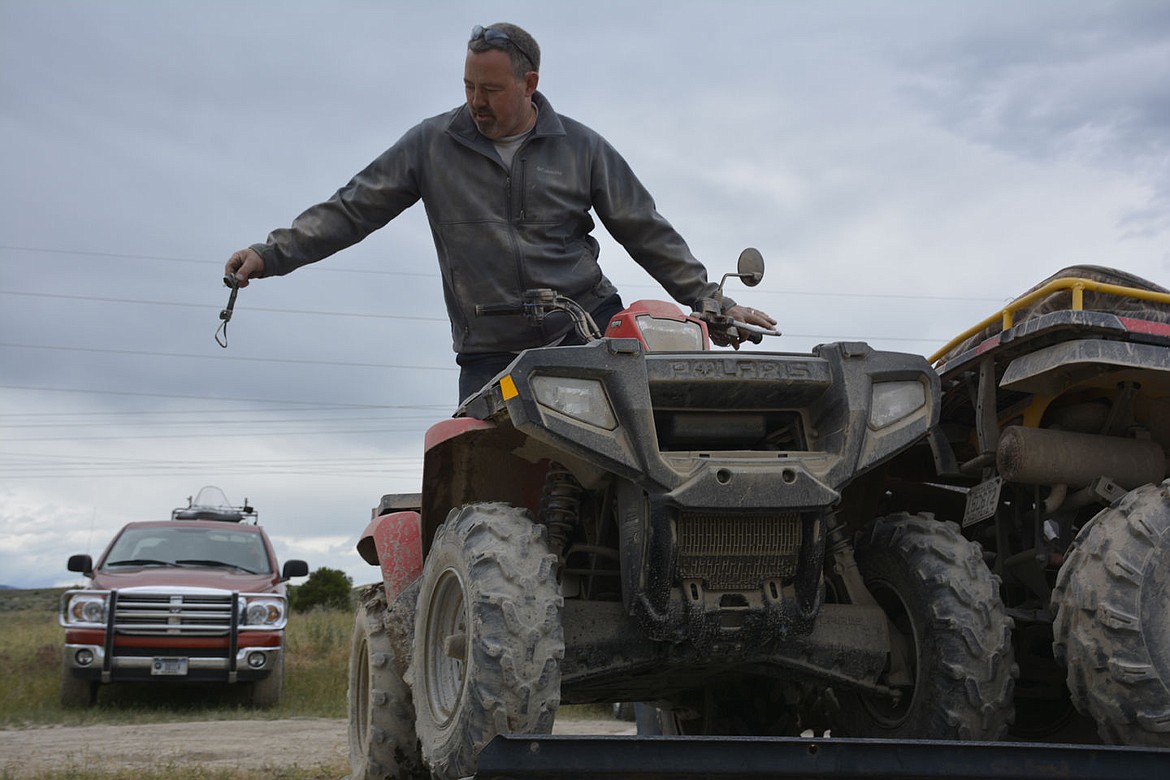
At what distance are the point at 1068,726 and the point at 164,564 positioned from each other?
11.4 m

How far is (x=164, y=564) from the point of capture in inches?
550

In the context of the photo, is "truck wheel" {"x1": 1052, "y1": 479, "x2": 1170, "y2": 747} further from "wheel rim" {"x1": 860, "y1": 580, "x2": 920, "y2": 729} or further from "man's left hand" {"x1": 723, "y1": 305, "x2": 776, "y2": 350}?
"man's left hand" {"x1": 723, "y1": 305, "x2": 776, "y2": 350}

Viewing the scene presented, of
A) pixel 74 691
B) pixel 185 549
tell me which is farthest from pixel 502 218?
pixel 185 549

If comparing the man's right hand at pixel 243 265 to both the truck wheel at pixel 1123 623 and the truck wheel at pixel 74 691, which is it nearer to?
the truck wheel at pixel 1123 623

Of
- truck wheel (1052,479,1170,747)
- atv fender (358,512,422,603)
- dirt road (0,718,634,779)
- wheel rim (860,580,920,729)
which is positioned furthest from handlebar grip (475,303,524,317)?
dirt road (0,718,634,779)

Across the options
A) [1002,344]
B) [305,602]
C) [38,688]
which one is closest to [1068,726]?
[1002,344]

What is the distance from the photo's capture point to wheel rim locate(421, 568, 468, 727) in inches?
138

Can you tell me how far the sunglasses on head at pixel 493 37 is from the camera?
15.4 ft

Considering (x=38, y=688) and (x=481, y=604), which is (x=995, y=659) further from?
(x=38, y=688)

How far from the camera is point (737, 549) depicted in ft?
10.9

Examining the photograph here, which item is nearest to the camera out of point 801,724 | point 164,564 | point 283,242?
point 801,724

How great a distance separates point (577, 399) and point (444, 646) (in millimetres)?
796

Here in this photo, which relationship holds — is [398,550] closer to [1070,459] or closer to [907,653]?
[907,653]

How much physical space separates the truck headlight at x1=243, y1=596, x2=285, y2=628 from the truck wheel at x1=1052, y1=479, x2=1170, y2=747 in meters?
10.8
